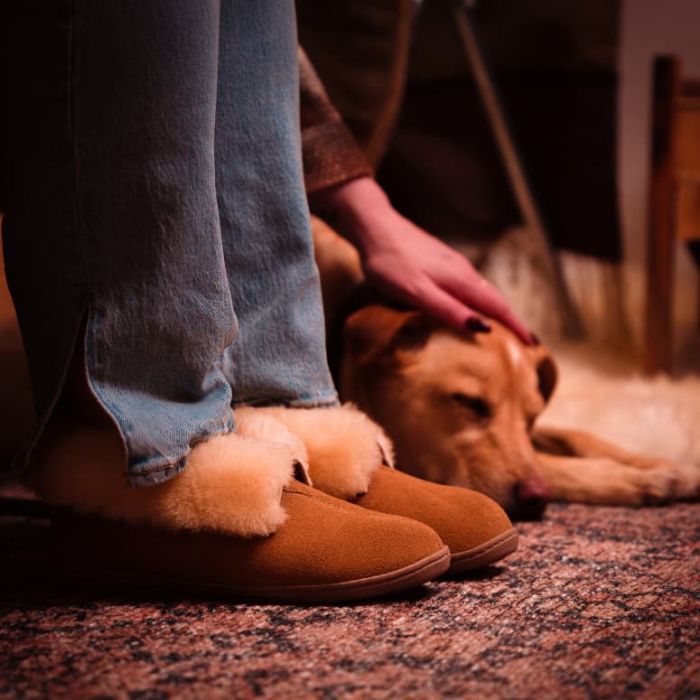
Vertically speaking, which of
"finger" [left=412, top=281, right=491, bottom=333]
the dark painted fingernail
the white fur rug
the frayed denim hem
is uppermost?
"finger" [left=412, top=281, right=491, bottom=333]

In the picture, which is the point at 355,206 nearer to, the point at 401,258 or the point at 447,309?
the point at 401,258

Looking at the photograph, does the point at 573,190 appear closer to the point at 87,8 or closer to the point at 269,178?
the point at 269,178

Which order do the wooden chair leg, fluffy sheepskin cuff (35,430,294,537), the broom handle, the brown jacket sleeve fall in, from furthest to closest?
1. the broom handle
2. the wooden chair leg
3. the brown jacket sleeve
4. fluffy sheepskin cuff (35,430,294,537)

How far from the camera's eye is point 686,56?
9.29ft

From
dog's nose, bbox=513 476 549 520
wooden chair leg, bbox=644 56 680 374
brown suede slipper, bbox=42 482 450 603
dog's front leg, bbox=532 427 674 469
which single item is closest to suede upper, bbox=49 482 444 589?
brown suede slipper, bbox=42 482 450 603

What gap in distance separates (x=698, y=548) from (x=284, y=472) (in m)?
0.50

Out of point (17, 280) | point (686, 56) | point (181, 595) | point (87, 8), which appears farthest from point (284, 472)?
point (686, 56)

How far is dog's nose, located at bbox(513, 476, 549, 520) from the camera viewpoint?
1.22 meters

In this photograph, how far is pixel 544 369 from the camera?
153 cm

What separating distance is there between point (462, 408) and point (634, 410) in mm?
570

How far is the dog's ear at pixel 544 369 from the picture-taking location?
149 centimetres

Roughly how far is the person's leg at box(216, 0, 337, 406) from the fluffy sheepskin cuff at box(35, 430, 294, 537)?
0.38 ft

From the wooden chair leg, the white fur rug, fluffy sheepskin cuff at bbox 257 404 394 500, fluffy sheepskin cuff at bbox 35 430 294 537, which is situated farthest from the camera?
the wooden chair leg

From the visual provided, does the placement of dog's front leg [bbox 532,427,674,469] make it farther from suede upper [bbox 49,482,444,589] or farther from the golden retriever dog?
suede upper [bbox 49,482,444,589]
